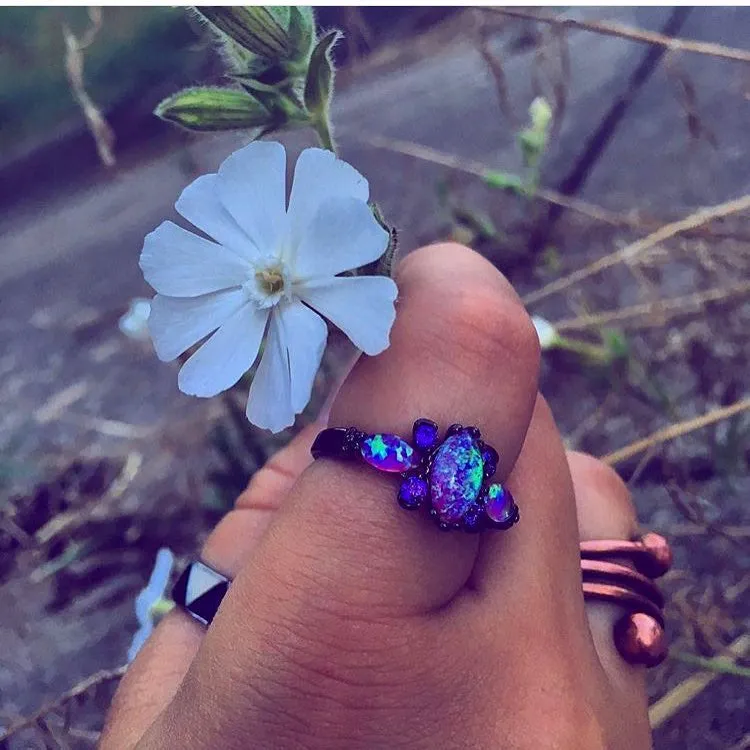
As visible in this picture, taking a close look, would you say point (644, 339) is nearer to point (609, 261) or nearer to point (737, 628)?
point (609, 261)

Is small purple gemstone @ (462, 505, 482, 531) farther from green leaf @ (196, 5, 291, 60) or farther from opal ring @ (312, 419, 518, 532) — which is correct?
green leaf @ (196, 5, 291, 60)

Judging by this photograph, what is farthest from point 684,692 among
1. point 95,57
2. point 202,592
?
point 95,57

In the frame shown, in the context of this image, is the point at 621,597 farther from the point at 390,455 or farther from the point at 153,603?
the point at 153,603

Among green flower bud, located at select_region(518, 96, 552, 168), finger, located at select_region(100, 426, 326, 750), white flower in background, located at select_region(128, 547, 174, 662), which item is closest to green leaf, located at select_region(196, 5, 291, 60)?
finger, located at select_region(100, 426, 326, 750)

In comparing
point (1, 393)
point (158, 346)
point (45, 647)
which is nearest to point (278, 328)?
point (158, 346)

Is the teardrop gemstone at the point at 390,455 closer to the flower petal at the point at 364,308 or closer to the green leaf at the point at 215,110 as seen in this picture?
the flower petal at the point at 364,308

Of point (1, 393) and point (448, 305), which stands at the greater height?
point (448, 305)
